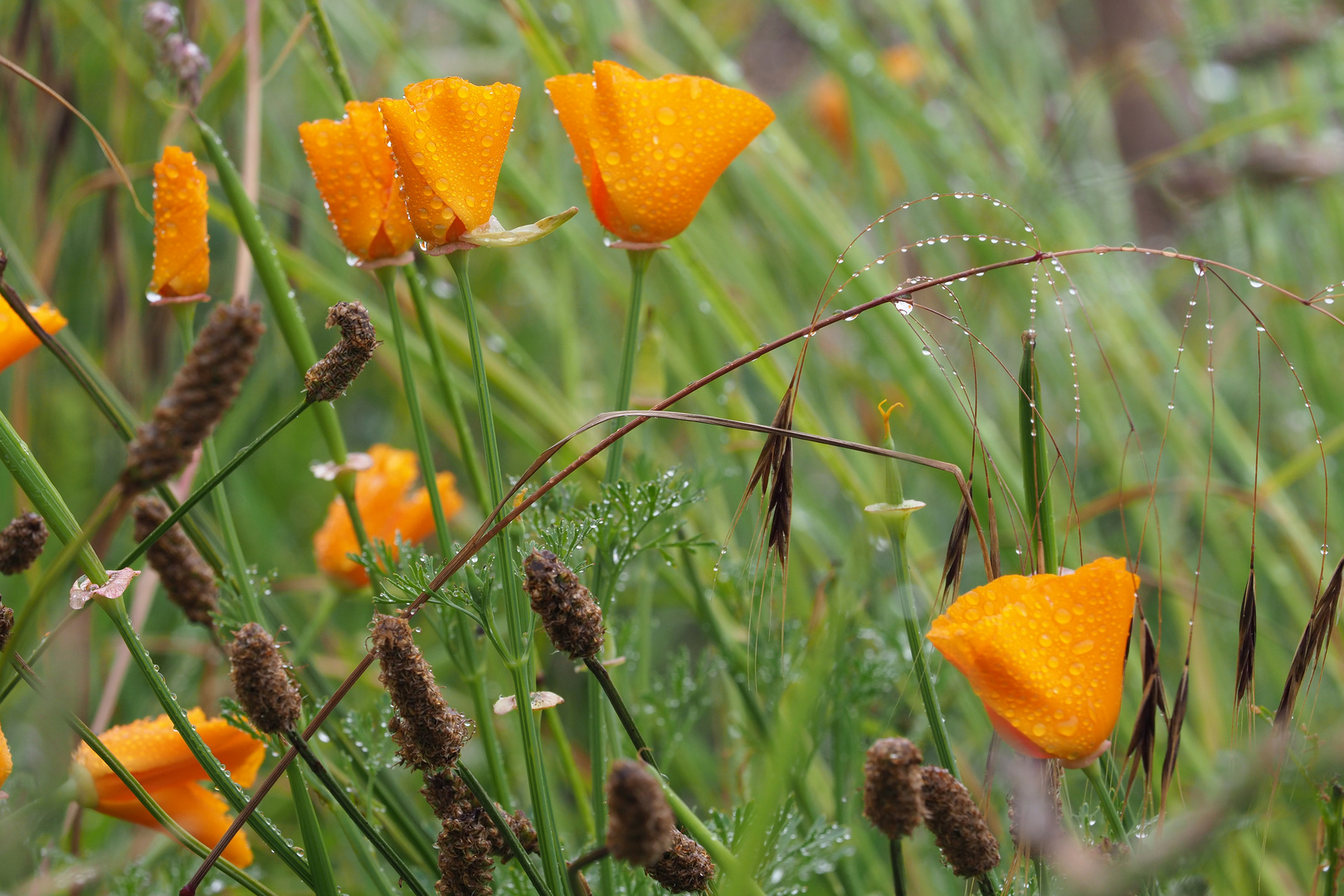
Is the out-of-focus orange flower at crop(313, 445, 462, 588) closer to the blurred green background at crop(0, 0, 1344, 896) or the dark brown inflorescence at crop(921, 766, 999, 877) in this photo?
the blurred green background at crop(0, 0, 1344, 896)

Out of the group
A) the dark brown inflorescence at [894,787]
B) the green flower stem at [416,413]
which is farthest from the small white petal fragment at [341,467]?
the dark brown inflorescence at [894,787]

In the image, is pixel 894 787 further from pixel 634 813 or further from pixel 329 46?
pixel 329 46

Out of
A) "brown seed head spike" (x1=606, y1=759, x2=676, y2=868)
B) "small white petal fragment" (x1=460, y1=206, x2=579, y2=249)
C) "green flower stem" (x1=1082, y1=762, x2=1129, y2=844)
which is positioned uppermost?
"small white petal fragment" (x1=460, y1=206, x2=579, y2=249)

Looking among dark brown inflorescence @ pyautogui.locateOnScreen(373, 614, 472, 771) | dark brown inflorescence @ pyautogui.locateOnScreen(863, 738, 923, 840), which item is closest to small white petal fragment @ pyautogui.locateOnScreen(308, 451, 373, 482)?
dark brown inflorescence @ pyautogui.locateOnScreen(373, 614, 472, 771)

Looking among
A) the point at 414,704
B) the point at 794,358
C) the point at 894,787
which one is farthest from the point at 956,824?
the point at 794,358

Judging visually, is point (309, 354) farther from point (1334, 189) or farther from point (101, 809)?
point (1334, 189)

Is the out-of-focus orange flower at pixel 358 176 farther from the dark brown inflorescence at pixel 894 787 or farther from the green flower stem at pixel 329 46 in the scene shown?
the dark brown inflorescence at pixel 894 787
